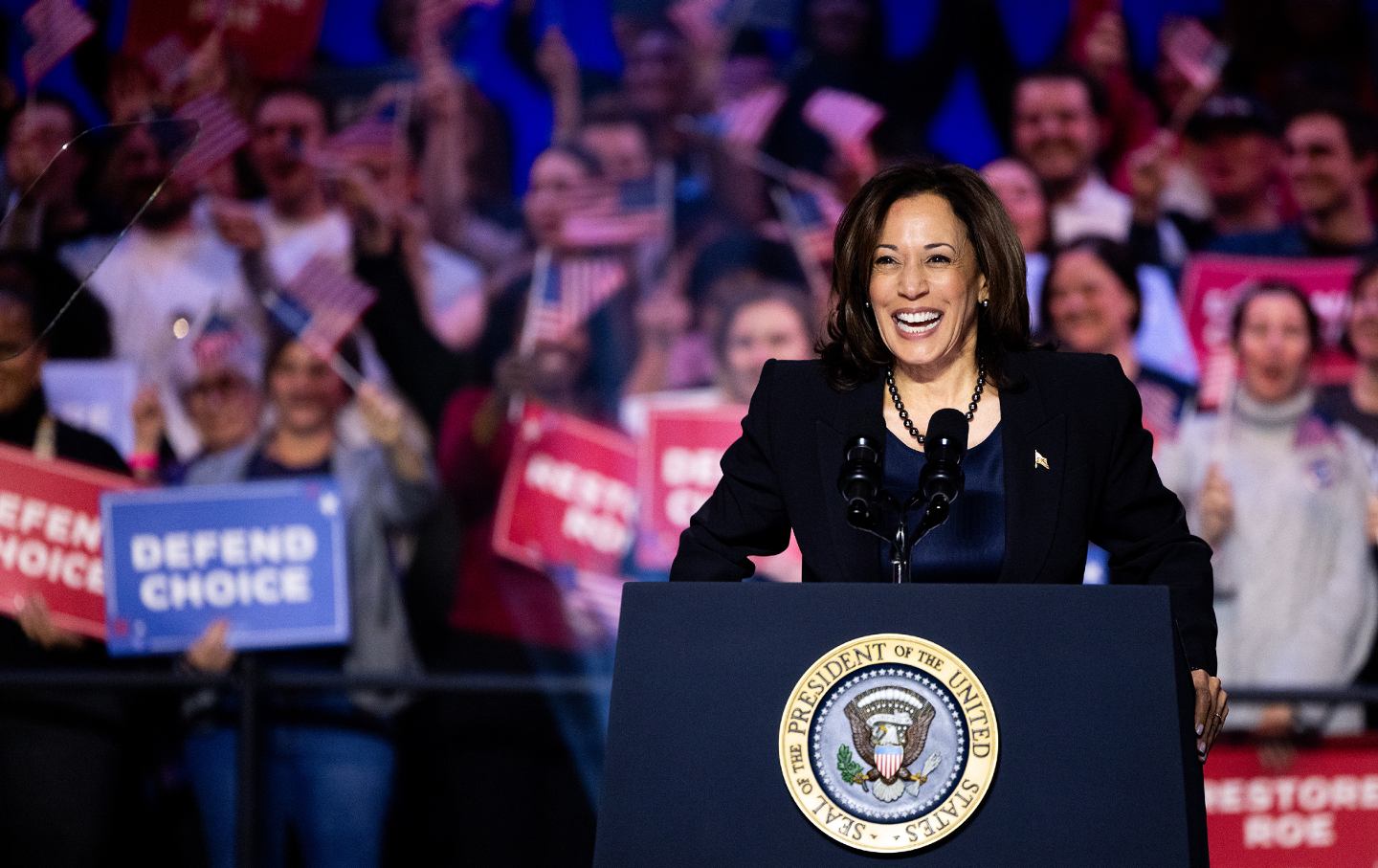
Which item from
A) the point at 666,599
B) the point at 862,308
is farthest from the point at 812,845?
the point at 862,308

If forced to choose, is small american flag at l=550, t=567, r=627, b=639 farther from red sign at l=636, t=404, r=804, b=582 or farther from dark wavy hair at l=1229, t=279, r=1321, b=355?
dark wavy hair at l=1229, t=279, r=1321, b=355

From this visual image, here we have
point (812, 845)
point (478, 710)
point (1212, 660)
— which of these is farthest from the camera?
point (478, 710)

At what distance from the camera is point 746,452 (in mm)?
1857

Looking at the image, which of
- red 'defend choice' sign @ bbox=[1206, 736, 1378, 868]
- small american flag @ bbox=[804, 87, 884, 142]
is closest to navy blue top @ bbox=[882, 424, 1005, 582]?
red 'defend choice' sign @ bbox=[1206, 736, 1378, 868]

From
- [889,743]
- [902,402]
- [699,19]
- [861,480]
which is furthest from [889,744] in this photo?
[699,19]

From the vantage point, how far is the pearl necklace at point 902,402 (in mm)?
1802

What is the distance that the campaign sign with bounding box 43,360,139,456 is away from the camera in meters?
4.81

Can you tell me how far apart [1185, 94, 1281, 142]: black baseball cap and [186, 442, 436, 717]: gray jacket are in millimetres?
2614

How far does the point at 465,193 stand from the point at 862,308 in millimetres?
3188

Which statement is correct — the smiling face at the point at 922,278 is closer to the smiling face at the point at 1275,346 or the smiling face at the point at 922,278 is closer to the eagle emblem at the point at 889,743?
the eagle emblem at the point at 889,743

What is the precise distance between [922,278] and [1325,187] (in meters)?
3.48

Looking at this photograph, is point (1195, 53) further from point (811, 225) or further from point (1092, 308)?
point (811, 225)

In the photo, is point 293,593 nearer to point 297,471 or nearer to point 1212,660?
point 297,471

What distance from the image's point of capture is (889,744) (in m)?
1.35
